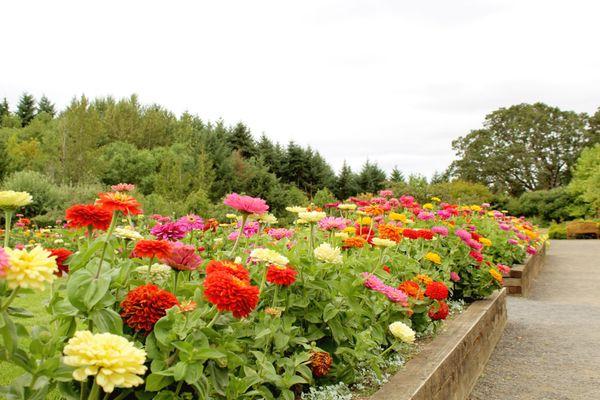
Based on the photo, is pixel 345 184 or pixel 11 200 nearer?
pixel 11 200

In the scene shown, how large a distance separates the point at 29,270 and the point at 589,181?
1227 inches

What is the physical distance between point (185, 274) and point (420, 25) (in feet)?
20.5

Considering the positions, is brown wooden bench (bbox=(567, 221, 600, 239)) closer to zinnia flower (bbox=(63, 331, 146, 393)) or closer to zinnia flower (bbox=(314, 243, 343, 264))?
zinnia flower (bbox=(314, 243, 343, 264))

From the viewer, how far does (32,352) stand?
4.14ft

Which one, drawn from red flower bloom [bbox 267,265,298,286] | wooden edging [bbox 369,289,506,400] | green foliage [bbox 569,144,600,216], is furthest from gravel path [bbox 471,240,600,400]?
green foliage [bbox 569,144,600,216]

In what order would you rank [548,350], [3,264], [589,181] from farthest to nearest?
[589,181] < [548,350] < [3,264]

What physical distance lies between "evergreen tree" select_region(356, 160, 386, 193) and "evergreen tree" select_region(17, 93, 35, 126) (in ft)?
96.0

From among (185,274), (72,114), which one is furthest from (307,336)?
(72,114)

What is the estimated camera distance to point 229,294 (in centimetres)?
135

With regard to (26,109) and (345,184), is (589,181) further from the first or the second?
(26,109)

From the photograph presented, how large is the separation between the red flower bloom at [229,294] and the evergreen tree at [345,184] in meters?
28.1

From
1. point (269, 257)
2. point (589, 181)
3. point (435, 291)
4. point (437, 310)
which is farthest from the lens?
point (589, 181)

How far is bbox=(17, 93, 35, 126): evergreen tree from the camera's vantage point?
4272 centimetres

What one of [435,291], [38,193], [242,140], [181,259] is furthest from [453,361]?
[242,140]
